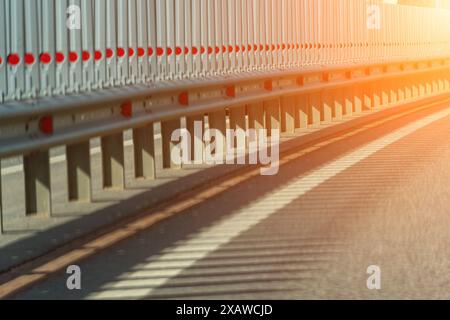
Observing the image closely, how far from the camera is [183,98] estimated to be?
1503cm

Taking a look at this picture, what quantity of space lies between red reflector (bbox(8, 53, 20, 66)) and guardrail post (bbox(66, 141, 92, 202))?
1.32m

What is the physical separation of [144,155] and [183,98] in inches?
38.5

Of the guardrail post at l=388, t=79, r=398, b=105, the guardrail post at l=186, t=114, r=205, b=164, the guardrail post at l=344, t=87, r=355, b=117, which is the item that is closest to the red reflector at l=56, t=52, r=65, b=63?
the guardrail post at l=186, t=114, r=205, b=164

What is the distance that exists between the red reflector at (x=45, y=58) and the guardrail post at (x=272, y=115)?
9397mm

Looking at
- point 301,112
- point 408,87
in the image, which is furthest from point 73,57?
point 408,87

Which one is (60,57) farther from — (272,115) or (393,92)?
(393,92)

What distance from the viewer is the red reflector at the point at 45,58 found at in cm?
1166

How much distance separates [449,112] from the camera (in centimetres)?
3027

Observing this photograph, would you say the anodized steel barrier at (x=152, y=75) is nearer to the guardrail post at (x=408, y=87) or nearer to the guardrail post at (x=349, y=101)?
the guardrail post at (x=349, y=101)

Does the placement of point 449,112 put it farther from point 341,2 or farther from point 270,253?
point 270,253

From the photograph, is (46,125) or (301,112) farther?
(301,112)

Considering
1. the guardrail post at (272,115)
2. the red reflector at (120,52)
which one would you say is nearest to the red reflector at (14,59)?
the red reflector at (120,52)

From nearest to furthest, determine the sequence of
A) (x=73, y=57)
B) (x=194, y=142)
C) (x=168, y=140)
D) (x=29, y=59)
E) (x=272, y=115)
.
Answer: (x=29, y=59), (x=73, y=57), (x=168, y=140), (x=194, y=142), (x=272, y=115)
